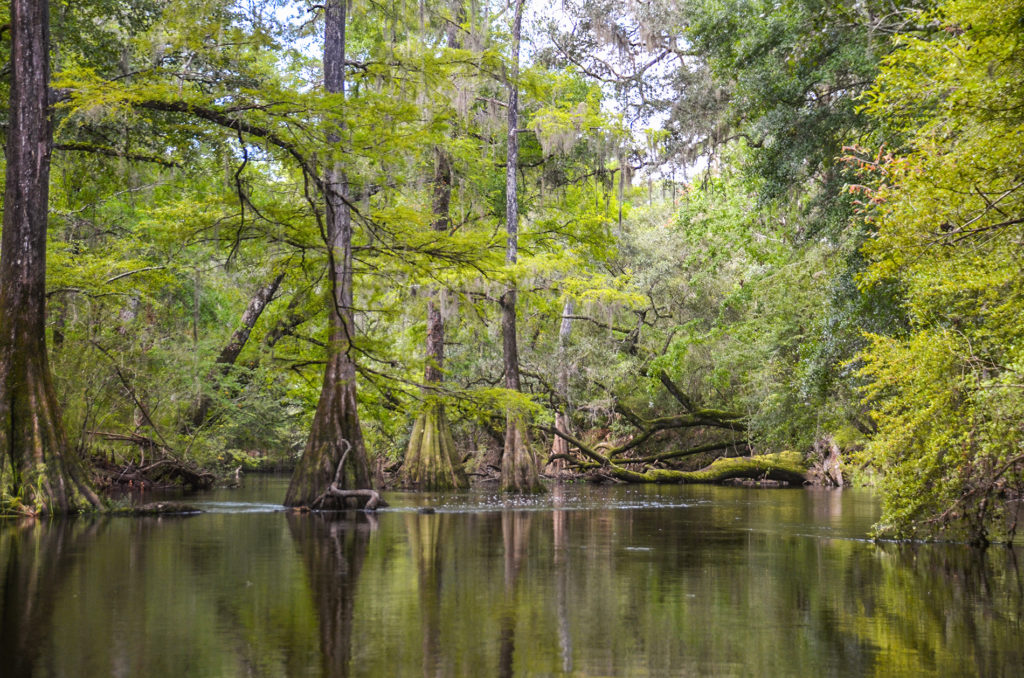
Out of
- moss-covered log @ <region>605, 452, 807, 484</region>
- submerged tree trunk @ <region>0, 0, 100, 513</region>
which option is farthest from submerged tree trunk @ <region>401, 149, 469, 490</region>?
submerged tree trunk @ <region>0, 0, 100, 513</region>

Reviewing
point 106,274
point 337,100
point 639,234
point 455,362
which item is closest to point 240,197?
point 337,100

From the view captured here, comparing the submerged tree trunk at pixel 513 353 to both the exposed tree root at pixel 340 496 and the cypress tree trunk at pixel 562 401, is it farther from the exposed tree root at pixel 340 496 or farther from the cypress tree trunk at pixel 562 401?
the exposed tree root at pixel 340 496

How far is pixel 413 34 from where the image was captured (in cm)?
2247

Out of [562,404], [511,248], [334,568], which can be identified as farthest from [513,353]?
[334,568]

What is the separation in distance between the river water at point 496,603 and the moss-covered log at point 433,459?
11367mm

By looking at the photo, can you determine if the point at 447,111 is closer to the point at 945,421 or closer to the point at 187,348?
the point at 187,348

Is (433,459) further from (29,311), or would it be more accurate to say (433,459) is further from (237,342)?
(29,311)

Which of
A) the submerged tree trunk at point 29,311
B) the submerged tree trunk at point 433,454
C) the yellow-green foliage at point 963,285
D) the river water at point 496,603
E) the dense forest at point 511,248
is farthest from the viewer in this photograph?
the submerged tree trunk at point 433,454

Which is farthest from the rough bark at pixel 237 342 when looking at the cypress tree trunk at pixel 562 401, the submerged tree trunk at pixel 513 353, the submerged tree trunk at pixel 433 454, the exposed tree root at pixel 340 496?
the cypress tree trunk at pixel 562 401

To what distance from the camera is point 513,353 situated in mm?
22781

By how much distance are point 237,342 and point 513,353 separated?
6.58 meters

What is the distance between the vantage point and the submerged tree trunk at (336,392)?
1474 centimetres

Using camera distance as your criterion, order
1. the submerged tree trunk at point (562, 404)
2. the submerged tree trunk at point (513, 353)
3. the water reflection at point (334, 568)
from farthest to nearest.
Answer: the submerged tree trunk at point (562, 404) → the submerged tree trunk at point (513, 353) → the water reflection at point (334, 568)

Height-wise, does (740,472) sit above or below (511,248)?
below
